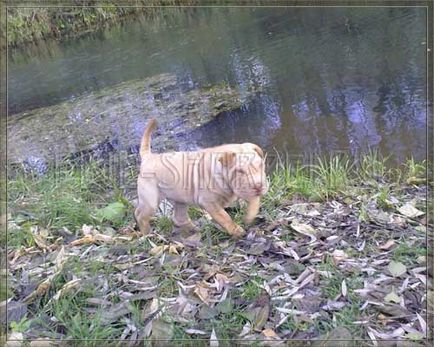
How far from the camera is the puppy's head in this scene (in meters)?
2.56

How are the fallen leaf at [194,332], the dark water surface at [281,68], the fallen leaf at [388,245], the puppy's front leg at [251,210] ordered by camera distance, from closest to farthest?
the fallen leaf at [194,332]
the fallen leaf at [388,245]
the puppy's front leg at [251,210]
the dark water surface at [281,68]

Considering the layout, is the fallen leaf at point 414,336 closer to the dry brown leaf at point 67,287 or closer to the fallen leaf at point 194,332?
the fallen leaf at point 194,332

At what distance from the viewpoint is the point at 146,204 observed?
9.85ft

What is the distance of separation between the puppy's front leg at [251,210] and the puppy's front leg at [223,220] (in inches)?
4.1

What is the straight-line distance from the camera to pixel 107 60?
9.90 metres

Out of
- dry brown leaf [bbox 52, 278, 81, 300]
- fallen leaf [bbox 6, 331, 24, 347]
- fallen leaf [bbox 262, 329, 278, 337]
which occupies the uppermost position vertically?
fallen leaf [bbox 6, 331, 24, 347]

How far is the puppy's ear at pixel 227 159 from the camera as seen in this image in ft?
8.46

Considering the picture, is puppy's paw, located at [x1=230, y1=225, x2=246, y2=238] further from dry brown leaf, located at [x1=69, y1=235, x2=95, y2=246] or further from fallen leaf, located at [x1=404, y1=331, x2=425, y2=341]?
fallen leaf, located at [x1=404, y1=331, x2=425, y2=341]

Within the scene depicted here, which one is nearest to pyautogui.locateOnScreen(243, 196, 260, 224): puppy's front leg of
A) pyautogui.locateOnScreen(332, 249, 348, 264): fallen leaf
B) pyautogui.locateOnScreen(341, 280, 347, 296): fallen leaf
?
pyautogui.locateOnScreen(332, 249, 348, 264): fallen leaf

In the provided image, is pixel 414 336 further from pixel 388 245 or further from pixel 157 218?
pixel 157 218

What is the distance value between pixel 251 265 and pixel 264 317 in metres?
0.48

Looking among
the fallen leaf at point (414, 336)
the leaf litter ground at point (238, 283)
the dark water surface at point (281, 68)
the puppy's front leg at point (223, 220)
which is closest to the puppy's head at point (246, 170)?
the puppy's front leg at point (223, 220)

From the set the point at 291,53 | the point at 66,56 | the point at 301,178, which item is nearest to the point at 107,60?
the point at 66,56

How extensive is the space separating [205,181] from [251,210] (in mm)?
364
